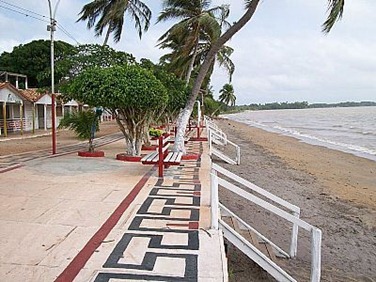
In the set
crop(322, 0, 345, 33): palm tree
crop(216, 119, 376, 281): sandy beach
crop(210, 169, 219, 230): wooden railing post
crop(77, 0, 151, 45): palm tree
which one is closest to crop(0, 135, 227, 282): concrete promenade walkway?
crop(210, 169, 219, 230): wooden railing post

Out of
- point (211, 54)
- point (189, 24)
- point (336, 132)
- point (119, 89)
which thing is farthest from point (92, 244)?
point (336, 132)

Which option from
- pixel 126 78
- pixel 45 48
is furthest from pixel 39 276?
pixel 45 48

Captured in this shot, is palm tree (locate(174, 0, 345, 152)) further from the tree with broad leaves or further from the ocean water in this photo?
the ocean water

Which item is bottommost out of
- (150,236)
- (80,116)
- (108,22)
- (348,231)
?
(348,231)

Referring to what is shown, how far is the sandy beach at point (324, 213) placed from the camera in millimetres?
5488

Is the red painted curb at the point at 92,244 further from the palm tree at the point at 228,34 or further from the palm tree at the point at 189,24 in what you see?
the palm tree at the point at 189,24

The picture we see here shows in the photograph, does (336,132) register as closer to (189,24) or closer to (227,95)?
(189,24)

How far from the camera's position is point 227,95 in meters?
84.1

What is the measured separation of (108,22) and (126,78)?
14531 mm

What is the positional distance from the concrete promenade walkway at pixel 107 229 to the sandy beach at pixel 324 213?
1012 mm

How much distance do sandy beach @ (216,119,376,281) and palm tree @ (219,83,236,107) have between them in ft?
222

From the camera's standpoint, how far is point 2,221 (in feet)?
16.4

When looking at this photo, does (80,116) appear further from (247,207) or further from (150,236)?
(150,236)

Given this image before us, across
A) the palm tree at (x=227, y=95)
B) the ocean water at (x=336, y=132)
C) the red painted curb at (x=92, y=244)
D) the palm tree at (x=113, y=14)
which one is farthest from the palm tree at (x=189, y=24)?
the palm tree at (x=227, y=95)
